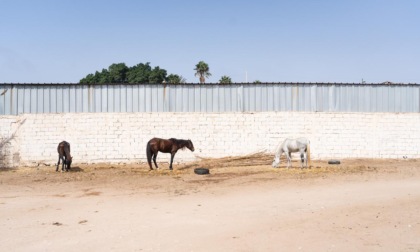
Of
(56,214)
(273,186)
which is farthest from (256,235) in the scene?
(273,186)

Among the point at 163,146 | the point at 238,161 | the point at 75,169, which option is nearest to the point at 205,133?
the point at 238,161

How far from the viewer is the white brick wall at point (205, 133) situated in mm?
20436

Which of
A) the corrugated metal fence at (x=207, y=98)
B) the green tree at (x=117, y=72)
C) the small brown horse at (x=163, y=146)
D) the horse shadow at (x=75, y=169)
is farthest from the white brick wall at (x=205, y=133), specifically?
the green tree at (x=117, y=72)

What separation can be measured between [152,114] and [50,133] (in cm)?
540

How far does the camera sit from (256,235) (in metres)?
7.15

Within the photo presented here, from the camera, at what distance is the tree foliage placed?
178 ft

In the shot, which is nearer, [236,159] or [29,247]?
[29,247]

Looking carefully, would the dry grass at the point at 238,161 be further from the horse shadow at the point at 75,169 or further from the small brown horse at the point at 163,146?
the horse shadow at the point at 75,169

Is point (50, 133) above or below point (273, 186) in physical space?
above

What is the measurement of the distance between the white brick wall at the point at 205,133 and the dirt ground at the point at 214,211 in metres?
4.10

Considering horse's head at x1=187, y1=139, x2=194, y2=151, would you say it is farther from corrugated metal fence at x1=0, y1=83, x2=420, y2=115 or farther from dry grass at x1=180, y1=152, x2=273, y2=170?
corrugated metal fence at x1=0, y1=83, x2=420, y2=115

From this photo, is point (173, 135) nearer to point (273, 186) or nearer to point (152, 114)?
point (152, 114)

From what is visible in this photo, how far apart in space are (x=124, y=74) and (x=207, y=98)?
1473 inches

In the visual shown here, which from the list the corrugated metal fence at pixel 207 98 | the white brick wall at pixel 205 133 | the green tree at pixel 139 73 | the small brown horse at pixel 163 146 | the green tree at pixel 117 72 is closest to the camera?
the small brown horse at pixel 163 146
